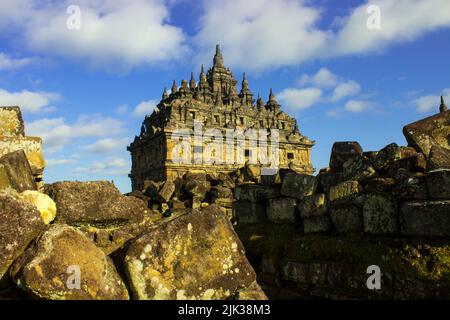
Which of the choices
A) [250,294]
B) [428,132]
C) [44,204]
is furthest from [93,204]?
Answer: [428,132]

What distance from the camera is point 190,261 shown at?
10.3 feet

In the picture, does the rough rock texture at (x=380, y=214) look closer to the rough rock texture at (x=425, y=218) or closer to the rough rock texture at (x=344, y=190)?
the rough rock texture at (x=425, y=218)

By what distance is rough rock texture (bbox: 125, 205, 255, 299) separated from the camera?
2.98m

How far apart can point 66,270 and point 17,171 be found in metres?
2.25

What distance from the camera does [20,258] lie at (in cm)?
303

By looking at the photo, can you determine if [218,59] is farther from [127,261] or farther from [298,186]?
[127,261]

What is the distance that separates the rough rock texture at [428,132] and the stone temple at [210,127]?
3344 centimetres

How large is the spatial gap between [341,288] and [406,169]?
80.9 inches

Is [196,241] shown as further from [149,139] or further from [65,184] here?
[149,139]

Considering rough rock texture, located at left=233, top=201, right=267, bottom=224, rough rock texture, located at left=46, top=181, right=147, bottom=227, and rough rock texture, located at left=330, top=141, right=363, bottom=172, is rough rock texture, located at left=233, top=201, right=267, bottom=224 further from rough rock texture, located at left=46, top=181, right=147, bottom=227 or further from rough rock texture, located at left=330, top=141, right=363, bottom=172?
rough rock texture, located at left=46, top=181, right=147, bottom=227

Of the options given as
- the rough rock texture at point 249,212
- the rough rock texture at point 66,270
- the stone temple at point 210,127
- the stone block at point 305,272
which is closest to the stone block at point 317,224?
the stone block at point 305,272

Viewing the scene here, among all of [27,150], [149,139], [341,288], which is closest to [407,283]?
[341,288]

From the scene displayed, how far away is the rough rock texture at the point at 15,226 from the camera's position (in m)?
3.18

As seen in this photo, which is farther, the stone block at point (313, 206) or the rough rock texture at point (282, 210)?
the rough rock texture at point (282, 210)
